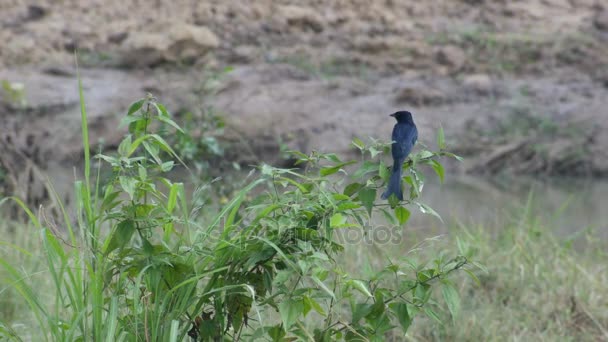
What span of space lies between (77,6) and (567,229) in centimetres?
795

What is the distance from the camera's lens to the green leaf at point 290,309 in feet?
5.52

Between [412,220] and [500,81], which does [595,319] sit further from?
[500,81]

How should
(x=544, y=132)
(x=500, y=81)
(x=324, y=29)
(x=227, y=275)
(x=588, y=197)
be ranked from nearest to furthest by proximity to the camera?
(x=227, y=275), (x=588, y=197), (x=544, y=132), (x=500, y=81), (x=324, y=29)

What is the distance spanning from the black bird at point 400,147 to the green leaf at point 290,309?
298 millimetres

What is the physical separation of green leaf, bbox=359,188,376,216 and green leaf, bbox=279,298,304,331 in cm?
24

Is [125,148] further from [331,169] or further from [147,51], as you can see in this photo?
[147,51]

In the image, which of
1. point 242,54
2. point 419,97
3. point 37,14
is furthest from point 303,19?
point 37,14

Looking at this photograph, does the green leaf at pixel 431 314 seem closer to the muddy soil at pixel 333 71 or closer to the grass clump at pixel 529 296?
the grass clump at pixel 529 296

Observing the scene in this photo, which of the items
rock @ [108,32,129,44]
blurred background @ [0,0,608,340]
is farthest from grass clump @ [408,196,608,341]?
rock @ [108,32,129,44]

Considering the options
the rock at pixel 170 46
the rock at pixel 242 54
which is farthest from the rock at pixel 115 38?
the rock at pixel 242 54

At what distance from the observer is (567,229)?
18.0ft

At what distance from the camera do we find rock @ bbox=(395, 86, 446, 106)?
905cm

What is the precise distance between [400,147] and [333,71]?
8322mm

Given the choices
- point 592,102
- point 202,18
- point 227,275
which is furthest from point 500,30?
point 227,275
